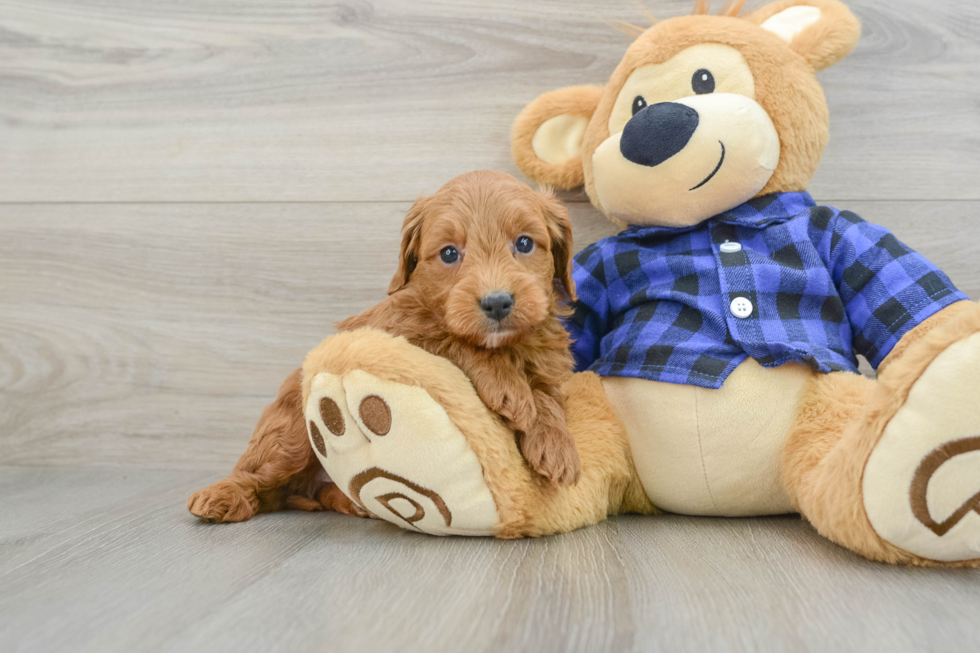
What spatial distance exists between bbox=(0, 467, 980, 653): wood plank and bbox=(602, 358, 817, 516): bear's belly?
0.11 feet

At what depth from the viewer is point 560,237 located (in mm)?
774

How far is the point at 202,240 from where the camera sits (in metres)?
1.18

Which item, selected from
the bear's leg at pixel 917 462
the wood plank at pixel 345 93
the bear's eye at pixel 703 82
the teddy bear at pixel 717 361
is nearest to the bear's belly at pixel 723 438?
the teddy bear at pixel 717 361

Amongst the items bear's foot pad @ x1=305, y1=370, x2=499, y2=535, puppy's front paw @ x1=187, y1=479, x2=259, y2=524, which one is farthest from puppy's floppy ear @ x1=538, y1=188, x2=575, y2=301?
puppy's front paw @ x1=187, y1=479, x2=259, y2=524

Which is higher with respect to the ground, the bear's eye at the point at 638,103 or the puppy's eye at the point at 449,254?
the bear's eye at the point at 638,103

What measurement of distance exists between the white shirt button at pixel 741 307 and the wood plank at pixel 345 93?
0.41 meters

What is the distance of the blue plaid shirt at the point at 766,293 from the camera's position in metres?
0.77

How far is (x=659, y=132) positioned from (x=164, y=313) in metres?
0.91

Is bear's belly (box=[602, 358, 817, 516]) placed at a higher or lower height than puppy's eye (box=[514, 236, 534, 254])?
lower

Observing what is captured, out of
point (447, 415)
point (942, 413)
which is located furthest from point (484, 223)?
point (942, 413)

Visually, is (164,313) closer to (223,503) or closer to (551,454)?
(223,503)

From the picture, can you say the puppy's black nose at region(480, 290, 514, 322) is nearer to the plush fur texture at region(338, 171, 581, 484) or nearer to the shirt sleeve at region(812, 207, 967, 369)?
the plush fur texture at region(338, 171, 581, 484)

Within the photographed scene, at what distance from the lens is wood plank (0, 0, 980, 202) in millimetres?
1063

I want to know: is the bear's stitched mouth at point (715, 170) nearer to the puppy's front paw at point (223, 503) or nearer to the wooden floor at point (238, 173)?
the wooden floor at point (238, 173)
